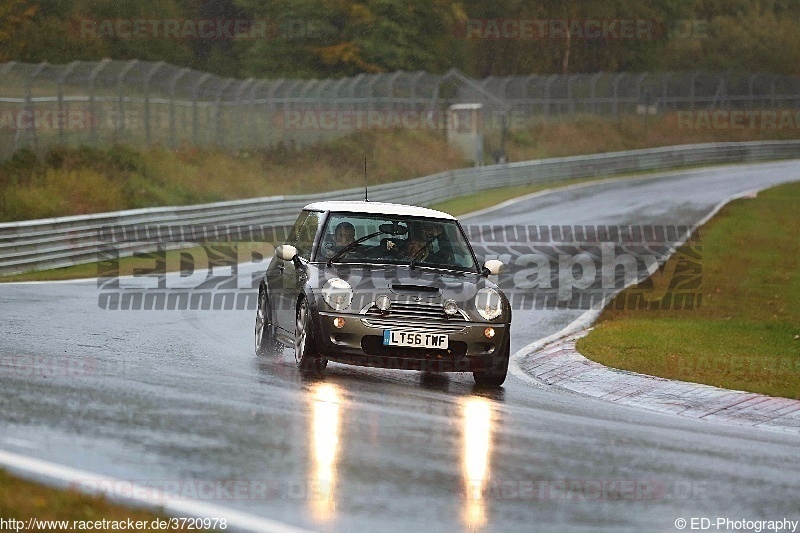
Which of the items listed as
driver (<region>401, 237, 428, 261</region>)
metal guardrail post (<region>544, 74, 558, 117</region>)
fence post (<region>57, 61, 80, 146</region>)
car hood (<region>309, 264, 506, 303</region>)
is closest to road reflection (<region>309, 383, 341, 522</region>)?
car hood (<region>309, 264, 506, 303</region>)

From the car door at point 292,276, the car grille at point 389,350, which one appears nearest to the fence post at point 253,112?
the car door at point 292,276

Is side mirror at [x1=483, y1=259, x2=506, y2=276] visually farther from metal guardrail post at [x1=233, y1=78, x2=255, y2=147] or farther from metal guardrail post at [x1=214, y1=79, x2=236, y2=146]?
metal guardrail post at [x1=233, y1=78, x2=255, y2=147]

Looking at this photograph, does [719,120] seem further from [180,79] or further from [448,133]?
[180,79]

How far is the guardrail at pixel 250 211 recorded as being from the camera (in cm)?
2333

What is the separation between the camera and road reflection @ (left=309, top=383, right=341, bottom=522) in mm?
6096

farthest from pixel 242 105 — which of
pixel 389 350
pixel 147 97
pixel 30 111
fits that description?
pixel 389 350

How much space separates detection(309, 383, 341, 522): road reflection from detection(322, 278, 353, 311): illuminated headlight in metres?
0.80

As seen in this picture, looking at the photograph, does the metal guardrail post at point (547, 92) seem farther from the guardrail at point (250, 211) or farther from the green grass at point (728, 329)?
the green grass at point (728, 329)

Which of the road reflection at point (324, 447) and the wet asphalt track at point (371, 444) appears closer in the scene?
the road reflection at point (324, 447)

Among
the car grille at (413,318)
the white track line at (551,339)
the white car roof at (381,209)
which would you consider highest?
the white car roof at (381,209)

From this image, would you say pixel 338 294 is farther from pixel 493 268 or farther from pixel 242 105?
pixel 242 105

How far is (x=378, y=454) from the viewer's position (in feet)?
24.2

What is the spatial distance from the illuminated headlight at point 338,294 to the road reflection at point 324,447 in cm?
80

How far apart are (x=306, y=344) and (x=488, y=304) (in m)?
1.60
